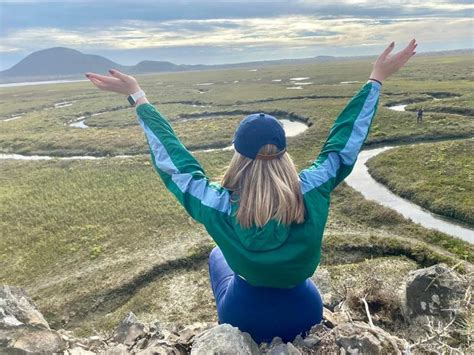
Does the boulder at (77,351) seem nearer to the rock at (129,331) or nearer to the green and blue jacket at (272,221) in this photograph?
the rock at (129,331)

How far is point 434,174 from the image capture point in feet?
75.0

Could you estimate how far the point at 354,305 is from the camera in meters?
7.89

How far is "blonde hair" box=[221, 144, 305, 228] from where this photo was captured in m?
4.05

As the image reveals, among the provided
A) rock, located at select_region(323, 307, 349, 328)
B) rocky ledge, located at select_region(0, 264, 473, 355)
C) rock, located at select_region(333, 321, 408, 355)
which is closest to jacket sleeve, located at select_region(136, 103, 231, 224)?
rocky ledge, located at select_region(0, 264, 473, 355)

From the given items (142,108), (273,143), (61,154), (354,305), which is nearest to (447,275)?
(354,305)

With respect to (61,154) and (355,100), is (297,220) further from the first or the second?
Answer: (61,154)

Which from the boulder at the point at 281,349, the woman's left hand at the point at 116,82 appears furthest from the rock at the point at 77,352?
the woman's left hand at the point at 116,82

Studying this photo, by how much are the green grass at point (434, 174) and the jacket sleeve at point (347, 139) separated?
1493 cm

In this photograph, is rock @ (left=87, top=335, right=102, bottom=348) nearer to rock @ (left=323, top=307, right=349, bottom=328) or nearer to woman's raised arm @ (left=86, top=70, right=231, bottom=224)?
rock @ (left=323, top=307, right=349, bottom=328)

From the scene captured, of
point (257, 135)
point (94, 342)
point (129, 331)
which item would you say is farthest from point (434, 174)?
point (257, 135)

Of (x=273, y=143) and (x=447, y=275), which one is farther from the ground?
(x=273, y=143)

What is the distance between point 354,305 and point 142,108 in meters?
5.31

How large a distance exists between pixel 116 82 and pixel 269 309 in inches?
118

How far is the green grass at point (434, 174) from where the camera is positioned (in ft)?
61.9
